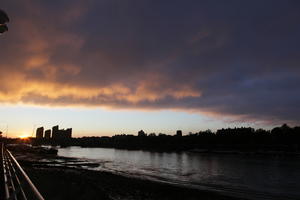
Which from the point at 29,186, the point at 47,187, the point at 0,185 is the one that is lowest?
the point at 47,187

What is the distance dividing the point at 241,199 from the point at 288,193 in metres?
12.2

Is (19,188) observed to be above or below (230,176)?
above

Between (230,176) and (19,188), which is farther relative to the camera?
(230,176)

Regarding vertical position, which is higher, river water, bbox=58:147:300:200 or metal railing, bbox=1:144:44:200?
metal railing, bbox=1:144:44:200

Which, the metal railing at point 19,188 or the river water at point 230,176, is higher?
the metal railing at point 19,188

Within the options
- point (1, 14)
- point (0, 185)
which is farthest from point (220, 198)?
point (1, 14)

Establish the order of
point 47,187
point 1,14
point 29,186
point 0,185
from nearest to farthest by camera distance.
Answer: point 29,186 < point 1,14 < point 0,185 < point 47,187

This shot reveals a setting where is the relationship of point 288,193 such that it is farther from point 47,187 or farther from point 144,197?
point 47,187

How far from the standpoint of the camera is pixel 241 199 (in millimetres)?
33000

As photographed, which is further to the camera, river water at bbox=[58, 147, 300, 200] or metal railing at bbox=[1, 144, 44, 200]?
river water at bbox=[58, 147, 300, 200]

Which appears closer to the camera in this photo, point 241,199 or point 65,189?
point 65,189

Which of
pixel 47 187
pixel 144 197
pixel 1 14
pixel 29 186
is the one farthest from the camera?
pixel 144 197

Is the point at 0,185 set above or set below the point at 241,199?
above

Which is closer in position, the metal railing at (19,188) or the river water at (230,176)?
the metal railing at (19,188)
